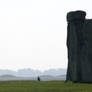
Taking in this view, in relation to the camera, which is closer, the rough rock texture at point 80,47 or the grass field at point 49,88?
the grass field at point 49,88

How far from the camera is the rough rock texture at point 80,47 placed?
37250 millimetres

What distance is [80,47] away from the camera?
38.0 metres

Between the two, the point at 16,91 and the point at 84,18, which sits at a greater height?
the point at 84,18

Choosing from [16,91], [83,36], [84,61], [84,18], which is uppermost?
[84,18]

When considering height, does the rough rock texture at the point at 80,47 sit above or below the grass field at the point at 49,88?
above

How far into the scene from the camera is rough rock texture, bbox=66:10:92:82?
37250 millimetres

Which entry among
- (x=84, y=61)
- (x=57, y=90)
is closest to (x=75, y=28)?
(x=84, y=61)

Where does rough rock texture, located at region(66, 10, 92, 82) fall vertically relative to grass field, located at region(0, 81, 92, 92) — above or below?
above

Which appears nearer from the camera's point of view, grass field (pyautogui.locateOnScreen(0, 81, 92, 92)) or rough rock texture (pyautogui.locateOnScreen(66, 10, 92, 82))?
grass field (pyautogui.locateOnScreen(0, 81, 92, 92))

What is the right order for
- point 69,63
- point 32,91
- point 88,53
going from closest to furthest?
point 32,91 → point 88,53 → point 69,63

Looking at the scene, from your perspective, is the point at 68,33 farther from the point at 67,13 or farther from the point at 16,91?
the point at 16,91

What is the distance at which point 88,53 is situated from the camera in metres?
37.1

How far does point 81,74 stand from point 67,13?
25.9 ft

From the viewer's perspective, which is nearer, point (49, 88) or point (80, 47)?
point (49, 88)
